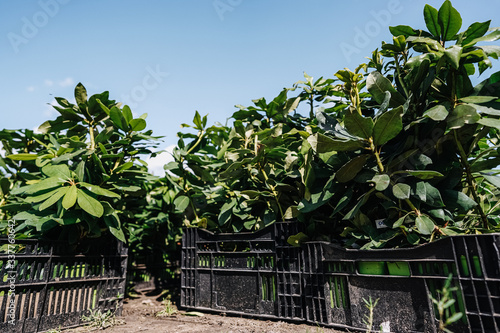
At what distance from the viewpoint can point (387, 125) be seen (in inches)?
70.2

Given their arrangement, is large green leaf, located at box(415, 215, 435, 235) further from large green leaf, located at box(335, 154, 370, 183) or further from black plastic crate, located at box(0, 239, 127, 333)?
black plastic crate, located at box(0, 239, 127, 333)

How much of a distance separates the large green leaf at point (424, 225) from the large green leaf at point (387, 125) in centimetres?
52

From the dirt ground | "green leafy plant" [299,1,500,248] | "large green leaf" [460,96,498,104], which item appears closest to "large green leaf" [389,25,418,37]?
"green leafy plant" [299,1,500,248]

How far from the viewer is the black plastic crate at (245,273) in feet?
8.06

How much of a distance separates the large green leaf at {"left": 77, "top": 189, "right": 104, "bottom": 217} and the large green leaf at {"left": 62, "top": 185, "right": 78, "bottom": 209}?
4 centimetres

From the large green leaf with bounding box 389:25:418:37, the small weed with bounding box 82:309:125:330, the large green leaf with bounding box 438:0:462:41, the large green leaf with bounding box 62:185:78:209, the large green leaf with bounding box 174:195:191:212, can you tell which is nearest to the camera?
the large green leaf with bounding box 438:0:462:41

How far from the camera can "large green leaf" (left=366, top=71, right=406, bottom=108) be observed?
200 centimetres

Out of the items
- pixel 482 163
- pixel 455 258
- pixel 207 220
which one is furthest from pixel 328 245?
pixel 207 220

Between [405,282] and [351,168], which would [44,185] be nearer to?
[351,168]

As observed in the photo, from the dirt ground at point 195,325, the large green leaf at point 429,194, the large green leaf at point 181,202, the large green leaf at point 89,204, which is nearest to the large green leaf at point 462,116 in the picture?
the large green leaf at point 429,194

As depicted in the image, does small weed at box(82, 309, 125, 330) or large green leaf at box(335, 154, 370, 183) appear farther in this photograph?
small weed at box(82, 309, 125, 330)

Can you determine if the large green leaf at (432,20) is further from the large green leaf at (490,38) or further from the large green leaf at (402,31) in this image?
the large green leaf at (490,38)

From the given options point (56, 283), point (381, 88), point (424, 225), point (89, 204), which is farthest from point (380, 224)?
point (56, 283)

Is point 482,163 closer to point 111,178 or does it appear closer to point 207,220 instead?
point 207,220
